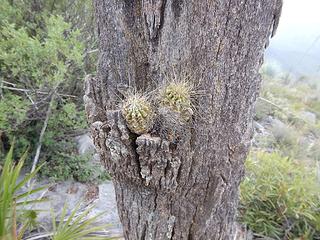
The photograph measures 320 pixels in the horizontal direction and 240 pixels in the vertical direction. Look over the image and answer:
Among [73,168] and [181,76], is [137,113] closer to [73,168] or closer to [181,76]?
[181,76]

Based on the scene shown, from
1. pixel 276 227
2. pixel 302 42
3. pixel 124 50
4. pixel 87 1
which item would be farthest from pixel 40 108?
pixel 302 42

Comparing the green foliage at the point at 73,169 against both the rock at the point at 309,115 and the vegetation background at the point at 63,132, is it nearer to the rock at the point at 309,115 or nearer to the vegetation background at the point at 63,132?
the vegetation background at the point at 63,132

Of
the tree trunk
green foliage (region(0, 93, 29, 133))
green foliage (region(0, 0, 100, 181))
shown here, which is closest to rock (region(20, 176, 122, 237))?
green foliage (region(0, 0, 100, 181))

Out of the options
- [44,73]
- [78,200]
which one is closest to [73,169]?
[78,200]

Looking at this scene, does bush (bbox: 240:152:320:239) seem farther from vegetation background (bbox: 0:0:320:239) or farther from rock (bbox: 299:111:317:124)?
rock (bbox: 299:111:317:124)

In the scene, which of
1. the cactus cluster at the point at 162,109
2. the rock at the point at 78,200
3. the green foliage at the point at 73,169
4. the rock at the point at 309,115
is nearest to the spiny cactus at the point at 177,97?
the cactus cluster at the point at 162,109
